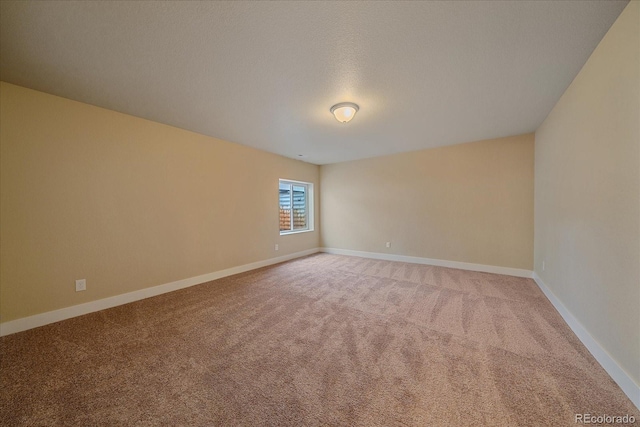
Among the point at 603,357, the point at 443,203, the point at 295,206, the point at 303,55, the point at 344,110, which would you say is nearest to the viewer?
the point at 603,357

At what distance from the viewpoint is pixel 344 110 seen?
2629 millimetres

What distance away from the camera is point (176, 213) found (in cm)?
338

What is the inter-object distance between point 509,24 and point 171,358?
11.4 ft

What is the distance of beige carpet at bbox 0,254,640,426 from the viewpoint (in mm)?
1290

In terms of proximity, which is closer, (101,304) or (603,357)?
(603,357)

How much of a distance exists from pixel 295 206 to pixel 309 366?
439 cm

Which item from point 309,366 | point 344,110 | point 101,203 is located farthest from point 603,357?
point 101,203

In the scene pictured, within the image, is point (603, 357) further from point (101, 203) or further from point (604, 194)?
point (101, 203)

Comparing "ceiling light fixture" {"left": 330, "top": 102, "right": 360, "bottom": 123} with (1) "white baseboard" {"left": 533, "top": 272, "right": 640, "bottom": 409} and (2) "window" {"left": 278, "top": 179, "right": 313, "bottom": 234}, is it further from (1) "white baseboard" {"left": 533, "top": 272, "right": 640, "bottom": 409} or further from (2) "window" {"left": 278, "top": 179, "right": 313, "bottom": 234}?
(1) "white baseboard" {"left": 533, "top": 272, "right": 640, "bottom": 409}

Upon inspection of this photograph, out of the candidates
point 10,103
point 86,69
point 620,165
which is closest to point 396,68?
point 620,165

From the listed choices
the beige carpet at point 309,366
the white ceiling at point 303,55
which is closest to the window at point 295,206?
the white ceiling at point 303,55

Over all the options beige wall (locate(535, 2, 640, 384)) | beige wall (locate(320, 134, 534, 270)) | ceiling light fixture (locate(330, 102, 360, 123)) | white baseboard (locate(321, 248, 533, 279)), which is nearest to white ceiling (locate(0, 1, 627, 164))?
ceiling light fixture (locate(330, 102, 360, 123))

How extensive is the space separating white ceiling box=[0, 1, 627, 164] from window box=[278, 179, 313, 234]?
104 inches

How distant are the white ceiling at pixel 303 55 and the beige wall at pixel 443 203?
1.23m
